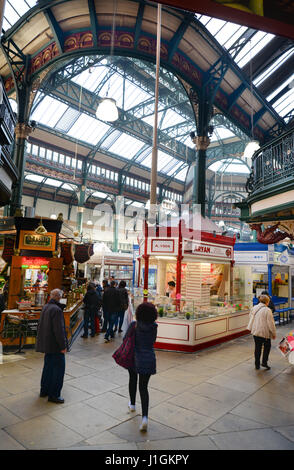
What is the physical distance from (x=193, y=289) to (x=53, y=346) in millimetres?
7551

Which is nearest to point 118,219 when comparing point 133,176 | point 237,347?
point 133,176

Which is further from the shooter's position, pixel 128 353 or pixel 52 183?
pixel 52 183

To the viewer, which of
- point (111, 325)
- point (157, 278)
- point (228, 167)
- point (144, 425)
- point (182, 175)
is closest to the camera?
point (144, 425)

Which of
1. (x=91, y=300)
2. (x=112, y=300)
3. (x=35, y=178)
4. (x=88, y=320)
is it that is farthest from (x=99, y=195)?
(x=112, y=300)

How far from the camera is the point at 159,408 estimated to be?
14.7ft

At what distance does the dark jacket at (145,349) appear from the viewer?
12.7ft

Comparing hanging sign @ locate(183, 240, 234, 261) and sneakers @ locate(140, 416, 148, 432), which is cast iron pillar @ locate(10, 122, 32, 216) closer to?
hanging sign @ locate(183, 240, 234, 261)

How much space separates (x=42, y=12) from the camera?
991 centimetres

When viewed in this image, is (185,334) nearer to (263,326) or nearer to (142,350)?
(263,326)

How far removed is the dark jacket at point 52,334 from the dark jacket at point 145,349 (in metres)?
1.28

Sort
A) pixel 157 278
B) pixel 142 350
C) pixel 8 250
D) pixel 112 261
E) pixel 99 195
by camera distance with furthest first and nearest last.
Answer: pixel 99 195
pixel 112 261
pixel 157 278
pixel 8 250
pixel 142 350

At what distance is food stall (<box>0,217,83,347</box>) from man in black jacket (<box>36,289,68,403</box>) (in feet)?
9.29

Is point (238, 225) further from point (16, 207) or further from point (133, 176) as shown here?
point (16, 207)

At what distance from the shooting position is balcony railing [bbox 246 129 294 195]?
19.6 ft
